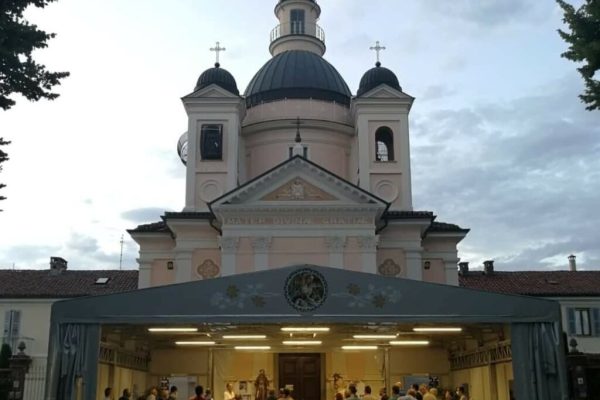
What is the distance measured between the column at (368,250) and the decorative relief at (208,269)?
635 cm

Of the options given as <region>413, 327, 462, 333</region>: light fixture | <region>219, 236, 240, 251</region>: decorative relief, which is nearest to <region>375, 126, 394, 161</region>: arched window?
<region>219, 236, 240, 251</region>: decorative relief

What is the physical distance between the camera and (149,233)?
32.1 m

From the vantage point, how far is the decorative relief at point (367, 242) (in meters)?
28.8

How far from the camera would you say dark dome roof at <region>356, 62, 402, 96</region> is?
113 ft

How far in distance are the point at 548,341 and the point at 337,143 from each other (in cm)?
2241

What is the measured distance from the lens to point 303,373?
25.8 m

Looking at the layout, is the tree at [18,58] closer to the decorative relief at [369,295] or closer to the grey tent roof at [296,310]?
the grey tent roof at [296,310]

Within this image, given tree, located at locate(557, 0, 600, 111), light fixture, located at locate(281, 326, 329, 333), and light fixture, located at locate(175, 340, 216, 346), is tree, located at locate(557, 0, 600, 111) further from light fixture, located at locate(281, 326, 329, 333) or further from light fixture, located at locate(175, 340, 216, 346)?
light fixture, located at locate(175, 340, 216, 346)

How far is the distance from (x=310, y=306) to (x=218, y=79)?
20.8m

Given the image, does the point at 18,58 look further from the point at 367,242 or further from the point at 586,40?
the point at 367,242

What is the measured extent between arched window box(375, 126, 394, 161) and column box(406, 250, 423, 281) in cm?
503

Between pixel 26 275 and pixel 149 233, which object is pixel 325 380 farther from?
pixel 26 275

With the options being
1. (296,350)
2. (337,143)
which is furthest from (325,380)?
(337,143)

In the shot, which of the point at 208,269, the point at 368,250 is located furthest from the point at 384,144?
the point at 208,269
